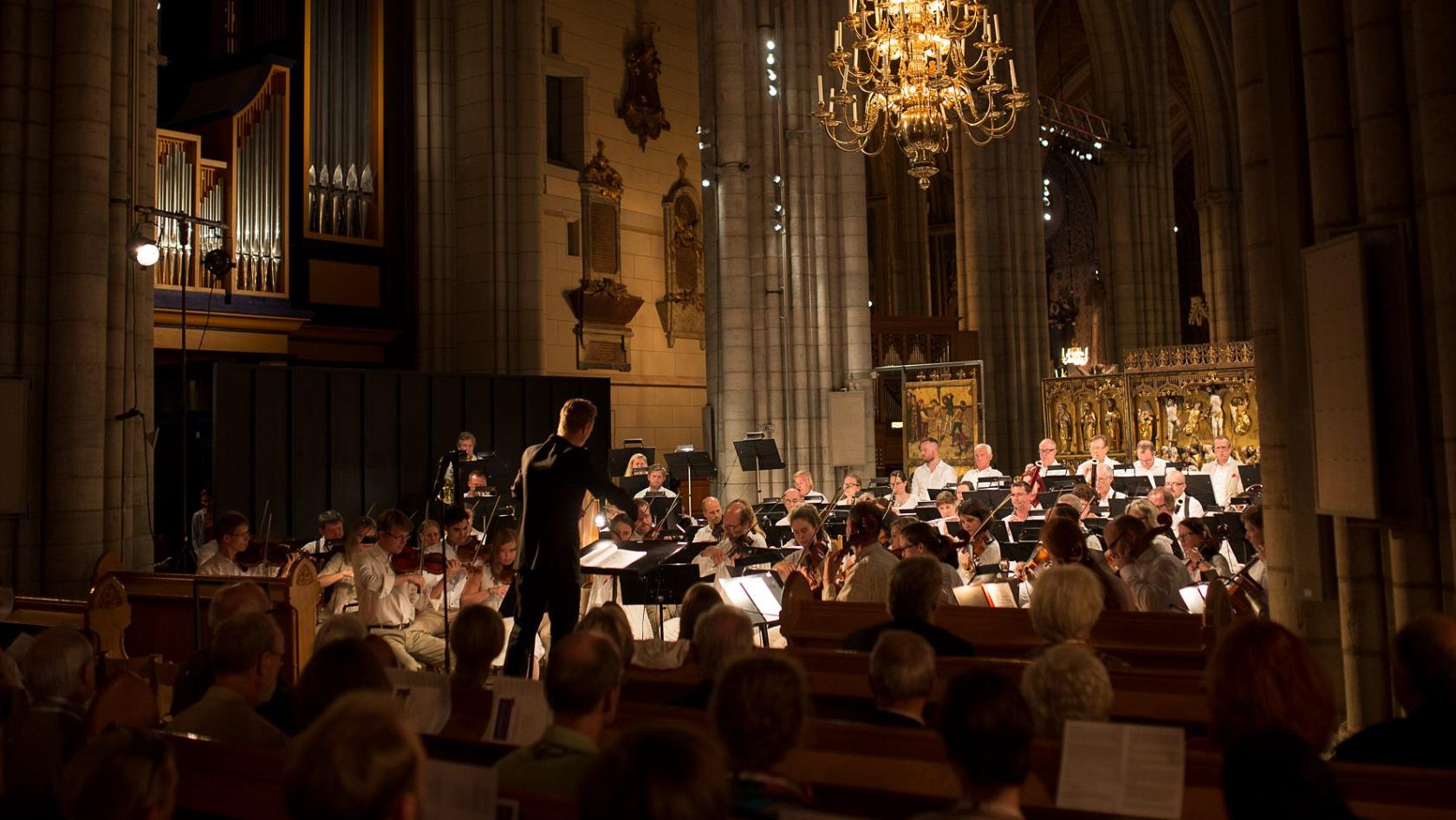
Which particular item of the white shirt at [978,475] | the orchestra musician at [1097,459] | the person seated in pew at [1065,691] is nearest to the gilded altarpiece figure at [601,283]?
the white shirt at [978,475]

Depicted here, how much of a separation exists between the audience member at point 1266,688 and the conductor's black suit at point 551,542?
148 inches

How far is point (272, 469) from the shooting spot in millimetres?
12914

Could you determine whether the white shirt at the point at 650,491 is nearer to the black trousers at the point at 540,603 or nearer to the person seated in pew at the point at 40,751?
the black trousers at the point at 540,603

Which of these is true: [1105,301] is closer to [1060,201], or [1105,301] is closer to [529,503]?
[1060,201]

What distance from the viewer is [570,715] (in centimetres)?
291

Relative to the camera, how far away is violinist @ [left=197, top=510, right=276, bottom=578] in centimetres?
784

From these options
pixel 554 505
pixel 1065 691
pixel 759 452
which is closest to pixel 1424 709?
pixel 1065 691

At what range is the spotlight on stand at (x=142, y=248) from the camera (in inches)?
335

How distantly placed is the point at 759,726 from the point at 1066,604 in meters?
1.89

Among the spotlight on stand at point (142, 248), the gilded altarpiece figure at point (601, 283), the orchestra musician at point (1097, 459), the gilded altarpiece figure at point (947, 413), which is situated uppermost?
the gilded altarpiece figure at point (601, 283)

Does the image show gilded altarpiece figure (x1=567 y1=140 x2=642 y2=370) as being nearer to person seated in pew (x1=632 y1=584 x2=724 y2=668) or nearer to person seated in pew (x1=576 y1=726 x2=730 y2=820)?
person seated in pew (x1=632 y1=584 x2=724 y2=668)

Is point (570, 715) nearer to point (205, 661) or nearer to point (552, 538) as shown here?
point (205, 661)

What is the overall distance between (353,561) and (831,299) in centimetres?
986

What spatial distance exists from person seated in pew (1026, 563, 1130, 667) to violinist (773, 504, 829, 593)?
11.4ft
